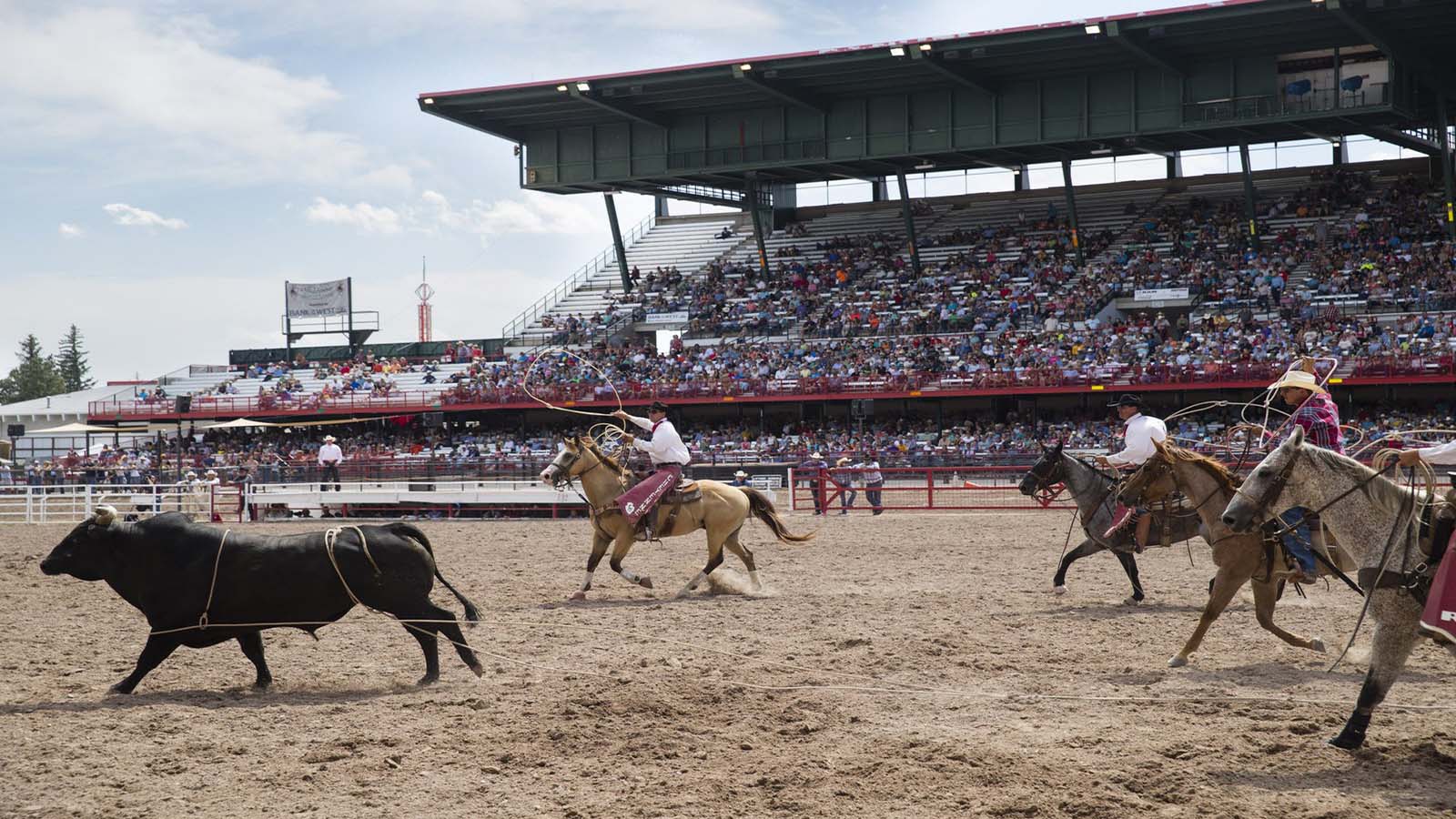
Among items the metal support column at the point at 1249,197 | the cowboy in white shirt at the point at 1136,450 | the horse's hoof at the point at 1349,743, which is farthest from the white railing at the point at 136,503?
the metal support column at the point at 1249,197

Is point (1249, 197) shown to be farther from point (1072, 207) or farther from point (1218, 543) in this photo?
point (1218, 543)

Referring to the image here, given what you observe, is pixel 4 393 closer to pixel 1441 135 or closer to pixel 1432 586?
pixel 1441 135

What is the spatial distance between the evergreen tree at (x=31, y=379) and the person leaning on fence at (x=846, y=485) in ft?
264

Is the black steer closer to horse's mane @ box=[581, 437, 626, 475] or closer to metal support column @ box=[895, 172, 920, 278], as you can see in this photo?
horse's mane @ box=[581, 437, 626, 475]

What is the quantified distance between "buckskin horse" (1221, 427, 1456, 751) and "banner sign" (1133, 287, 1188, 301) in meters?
32.0

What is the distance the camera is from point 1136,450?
38.7ft

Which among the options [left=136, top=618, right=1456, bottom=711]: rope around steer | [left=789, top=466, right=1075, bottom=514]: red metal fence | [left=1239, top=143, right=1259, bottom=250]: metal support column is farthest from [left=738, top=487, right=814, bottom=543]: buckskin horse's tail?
[left=1239, top=143, right=1259, bottom=250]: metal support column

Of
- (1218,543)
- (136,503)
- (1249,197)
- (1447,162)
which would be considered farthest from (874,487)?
(1447,162)

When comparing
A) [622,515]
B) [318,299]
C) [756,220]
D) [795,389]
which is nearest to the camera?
[622,515]

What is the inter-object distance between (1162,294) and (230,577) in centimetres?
3338

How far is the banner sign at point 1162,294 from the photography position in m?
37.5

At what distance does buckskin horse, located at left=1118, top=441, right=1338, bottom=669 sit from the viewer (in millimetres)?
8938

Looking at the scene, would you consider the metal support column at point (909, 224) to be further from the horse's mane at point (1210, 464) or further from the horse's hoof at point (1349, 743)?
the horse's hoof at point (1349, 743)

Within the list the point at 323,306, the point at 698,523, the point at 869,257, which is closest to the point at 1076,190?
the point at 869,257
